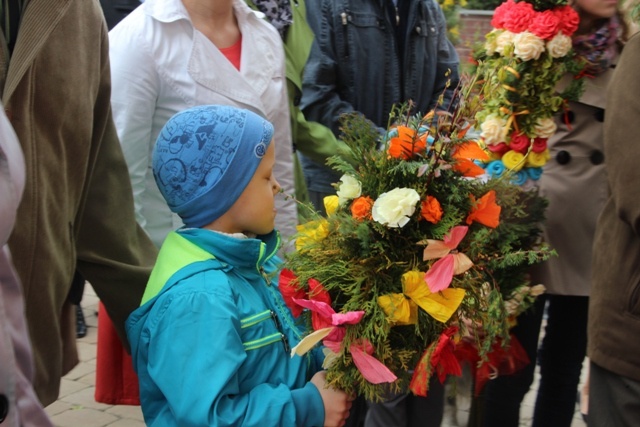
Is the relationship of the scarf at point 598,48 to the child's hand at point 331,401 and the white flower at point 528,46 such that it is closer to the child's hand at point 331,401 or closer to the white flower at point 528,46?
the white flower at point 528,46

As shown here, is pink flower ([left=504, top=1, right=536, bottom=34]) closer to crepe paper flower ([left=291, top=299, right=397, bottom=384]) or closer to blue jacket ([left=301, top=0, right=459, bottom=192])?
blue jacket ([left=301, top=0, right=459, bottom=192])

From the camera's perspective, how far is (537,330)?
341 centimetres

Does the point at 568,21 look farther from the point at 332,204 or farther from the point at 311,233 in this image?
the point at 311,233

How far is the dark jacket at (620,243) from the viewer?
2.24m

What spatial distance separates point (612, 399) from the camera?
2426 mm

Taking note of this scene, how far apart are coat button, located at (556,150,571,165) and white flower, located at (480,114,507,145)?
267mm

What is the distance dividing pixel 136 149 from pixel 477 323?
135cm

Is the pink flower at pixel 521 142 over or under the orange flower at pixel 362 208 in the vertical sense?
under

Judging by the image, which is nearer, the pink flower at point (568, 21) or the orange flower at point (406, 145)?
the orange flower at point (406, 145)

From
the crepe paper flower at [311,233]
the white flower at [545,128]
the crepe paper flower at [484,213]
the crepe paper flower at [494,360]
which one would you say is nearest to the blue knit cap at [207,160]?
the crepe paper flower at [311,233]

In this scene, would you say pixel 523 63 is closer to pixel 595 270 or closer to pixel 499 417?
pixel 595 270

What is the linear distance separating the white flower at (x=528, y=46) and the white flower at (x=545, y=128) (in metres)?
0.24

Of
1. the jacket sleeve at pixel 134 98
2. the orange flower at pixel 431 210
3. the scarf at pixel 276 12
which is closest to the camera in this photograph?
the orange flower at pixel 431 210

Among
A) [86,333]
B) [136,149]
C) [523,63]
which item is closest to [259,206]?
[136,149]
